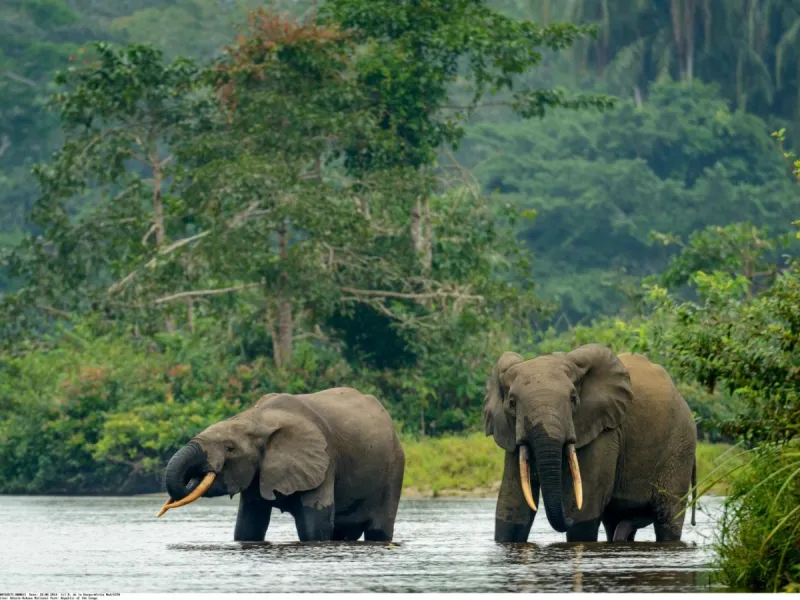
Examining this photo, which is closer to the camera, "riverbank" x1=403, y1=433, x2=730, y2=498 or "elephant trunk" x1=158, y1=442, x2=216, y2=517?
"elephant trunk" x1=158, y1=442, x2=216, y2=517

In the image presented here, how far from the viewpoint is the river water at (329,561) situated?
15.0m

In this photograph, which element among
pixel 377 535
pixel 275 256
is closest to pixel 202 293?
pixel 275 256

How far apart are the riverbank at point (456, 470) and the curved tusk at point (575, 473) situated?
51.2 feet

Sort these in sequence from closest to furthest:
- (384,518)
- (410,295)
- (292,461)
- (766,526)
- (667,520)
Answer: (766,526), (292,461), (667,520), (384,518), (410,295)

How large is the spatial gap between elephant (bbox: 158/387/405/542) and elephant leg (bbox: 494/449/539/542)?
6.02 feet

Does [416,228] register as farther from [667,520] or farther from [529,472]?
→ [529,472]

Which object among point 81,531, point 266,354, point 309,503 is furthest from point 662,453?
point 266,354

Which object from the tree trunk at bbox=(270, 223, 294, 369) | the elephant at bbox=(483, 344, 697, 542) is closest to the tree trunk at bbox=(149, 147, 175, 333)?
the tree trunk at bbox=(270, 223, 294, 369)

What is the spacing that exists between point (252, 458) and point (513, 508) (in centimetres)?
266

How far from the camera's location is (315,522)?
Result: 1972 cm

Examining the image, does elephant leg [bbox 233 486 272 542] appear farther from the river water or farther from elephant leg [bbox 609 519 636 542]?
elephant leg [bbox 609 519 636 542]

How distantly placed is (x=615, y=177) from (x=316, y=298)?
27.4 metres

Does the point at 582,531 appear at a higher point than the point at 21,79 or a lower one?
lower

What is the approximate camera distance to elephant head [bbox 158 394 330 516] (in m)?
18.9
